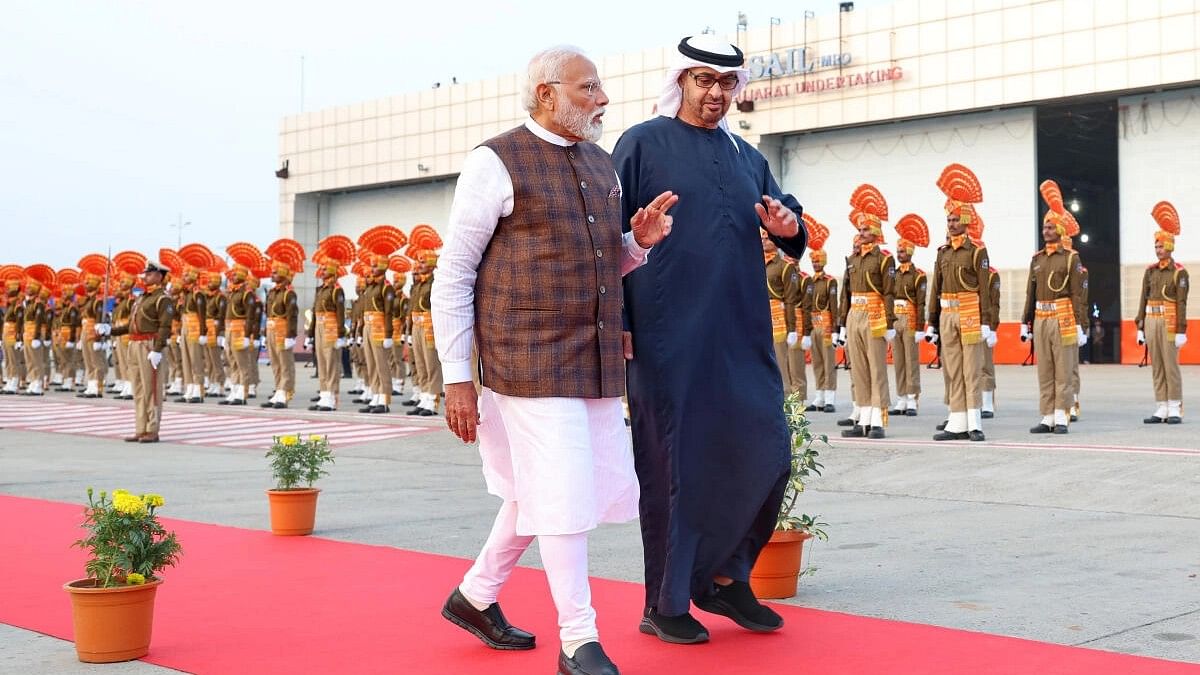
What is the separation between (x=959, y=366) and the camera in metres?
12.3

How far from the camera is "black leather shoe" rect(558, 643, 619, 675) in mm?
3880

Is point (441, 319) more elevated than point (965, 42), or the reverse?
point (965, 42)

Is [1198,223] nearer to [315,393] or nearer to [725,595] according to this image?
[315,393]

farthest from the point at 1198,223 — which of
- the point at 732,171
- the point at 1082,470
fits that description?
the point at 732,171

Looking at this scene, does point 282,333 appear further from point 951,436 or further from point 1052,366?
point 1052,366

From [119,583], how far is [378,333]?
1557 centimetres

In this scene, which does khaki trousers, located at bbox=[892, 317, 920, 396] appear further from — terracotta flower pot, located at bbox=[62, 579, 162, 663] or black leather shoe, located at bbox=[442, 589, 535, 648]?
terracotta flower pot, located at bbox=[62, 579, 162, 663]

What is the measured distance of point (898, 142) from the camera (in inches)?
1405

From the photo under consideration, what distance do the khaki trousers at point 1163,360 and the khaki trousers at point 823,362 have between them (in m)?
4.44

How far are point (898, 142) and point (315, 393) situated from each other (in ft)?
58.4

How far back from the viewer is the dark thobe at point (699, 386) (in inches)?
179

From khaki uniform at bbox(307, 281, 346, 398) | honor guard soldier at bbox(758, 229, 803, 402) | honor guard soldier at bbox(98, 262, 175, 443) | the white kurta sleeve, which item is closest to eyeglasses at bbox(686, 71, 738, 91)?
the white kurta sleeve

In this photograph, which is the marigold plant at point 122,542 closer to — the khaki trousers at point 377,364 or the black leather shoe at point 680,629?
the black leather shoe at point 680,629

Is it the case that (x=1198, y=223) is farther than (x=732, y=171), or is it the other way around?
(x=1198, y=223)
